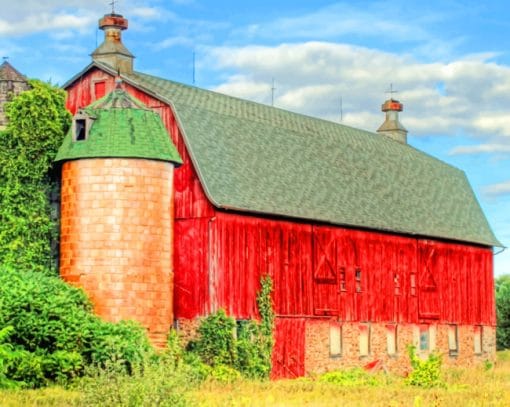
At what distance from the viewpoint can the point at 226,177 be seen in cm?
3291

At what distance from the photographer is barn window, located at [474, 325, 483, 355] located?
46781 millimetres

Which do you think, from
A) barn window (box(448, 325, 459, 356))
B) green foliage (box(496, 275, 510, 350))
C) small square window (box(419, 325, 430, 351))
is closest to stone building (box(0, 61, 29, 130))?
small square window (box(419, 325, 430, 351))

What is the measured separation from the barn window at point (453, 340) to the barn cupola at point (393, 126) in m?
11.3

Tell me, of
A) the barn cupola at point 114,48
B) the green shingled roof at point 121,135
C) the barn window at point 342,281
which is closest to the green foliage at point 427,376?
the barn window at point 342,281

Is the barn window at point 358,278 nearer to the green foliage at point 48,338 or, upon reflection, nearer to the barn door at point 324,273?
the barn door at point 324,273

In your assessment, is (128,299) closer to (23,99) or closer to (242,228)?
(242,228)

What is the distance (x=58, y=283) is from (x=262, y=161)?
8.74m

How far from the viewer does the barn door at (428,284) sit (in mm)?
42531

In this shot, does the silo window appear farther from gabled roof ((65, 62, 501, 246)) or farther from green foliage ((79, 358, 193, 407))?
green foliage ((79, 358, 193, 407))

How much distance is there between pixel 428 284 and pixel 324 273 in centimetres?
786

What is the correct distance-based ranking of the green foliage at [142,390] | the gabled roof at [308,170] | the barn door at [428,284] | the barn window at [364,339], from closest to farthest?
the green foliage at [142,390] < the gabled roof at [308,170] < the barn window at [364,339] < the barn door at [428,284]

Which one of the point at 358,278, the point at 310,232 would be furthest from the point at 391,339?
the point at 310,232

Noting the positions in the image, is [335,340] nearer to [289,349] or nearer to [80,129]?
[289,349]

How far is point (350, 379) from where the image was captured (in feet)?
105
